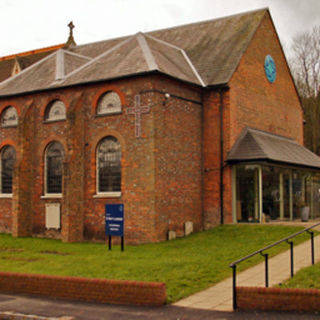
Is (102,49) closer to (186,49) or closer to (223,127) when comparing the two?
(186,49)

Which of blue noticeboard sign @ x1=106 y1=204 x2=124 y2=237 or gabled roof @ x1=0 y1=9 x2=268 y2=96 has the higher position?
gabled roof @ x1=0 y1=9 x2=268 y2=96

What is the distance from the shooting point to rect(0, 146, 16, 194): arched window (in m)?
23.9

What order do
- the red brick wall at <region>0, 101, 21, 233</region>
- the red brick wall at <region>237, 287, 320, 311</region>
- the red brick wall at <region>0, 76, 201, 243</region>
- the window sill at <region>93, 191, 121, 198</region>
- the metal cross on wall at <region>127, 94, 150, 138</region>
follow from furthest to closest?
the red brick wall at <region>0, 101, 21, 233</region> → the window sill at <region>93, 191, 121, 198</region> → the metal cross on wall at <region>127, 94, 150, 138</region> → the red brick wall at <region>0, 76, 201, 243</region> → the red brick wall at <region>237, 287, 320, 311</region>

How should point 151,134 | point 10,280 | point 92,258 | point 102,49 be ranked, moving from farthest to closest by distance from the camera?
point 102,49 → point 151,134 → point 92,258 → point 10,280

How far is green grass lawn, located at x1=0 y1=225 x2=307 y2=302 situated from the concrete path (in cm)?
32

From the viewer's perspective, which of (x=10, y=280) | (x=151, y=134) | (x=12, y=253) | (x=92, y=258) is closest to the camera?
(x=10, y=280)

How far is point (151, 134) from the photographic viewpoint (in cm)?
1920

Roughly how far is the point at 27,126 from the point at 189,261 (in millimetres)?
12037

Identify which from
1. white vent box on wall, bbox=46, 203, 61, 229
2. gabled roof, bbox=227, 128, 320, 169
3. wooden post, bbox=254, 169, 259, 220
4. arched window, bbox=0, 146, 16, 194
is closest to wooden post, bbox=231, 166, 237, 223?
gabled roof, bbox=227, 128, 320, 169

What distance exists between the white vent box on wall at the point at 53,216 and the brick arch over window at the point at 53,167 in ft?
2.45

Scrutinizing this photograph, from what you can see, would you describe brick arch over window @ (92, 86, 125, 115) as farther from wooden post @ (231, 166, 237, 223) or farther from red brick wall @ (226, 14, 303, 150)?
wooden post @ (231, 166, 237, 223)

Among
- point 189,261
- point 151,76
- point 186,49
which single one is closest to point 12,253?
point 189,261

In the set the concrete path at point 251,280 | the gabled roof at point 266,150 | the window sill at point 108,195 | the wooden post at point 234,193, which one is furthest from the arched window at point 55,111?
the concrete path at point 251,280

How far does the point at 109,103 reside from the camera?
68.4 ft
